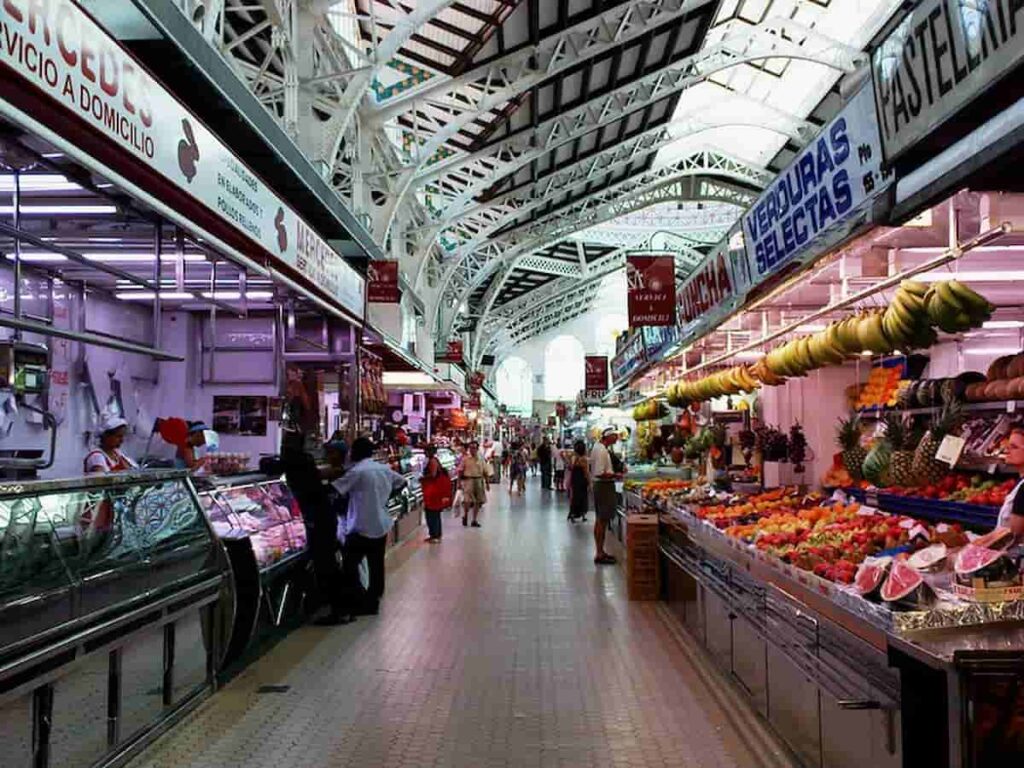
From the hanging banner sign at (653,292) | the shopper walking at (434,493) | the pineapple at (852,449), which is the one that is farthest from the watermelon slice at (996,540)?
the shopper walking at (434,493)

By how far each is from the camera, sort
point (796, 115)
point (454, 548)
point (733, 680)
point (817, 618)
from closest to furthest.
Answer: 1. point (817, 618)
2. point (733, 680)
3. point (454, 548)
4. point (796, 115)

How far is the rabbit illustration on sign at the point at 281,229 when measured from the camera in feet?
21.3

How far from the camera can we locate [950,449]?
5.84 meters

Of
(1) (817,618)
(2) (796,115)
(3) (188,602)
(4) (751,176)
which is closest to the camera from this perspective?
(1) (817,618)

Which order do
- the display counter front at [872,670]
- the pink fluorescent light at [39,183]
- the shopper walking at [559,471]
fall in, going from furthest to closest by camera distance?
the shopper walking at [559,471] → the pink fluorescent light at [39,183] → the display counter front at [872,670]

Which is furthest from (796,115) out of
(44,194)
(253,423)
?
(44,194)

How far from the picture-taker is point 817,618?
396 centimetres

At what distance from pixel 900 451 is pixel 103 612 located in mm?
5497

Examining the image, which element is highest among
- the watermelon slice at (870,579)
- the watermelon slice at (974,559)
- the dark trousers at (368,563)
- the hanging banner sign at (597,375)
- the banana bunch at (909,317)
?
the hanging banner sign at (597,375)

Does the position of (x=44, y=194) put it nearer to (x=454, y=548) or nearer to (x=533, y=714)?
(x=533, y=714)

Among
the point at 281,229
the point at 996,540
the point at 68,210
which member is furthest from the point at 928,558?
the point at 281,229

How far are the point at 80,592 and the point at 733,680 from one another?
3724 millimetres

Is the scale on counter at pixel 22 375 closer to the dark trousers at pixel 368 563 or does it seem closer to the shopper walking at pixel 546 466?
the dark trousers at pixel 368 563

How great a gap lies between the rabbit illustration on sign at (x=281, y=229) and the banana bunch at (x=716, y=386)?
453 cm
